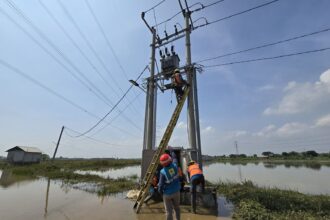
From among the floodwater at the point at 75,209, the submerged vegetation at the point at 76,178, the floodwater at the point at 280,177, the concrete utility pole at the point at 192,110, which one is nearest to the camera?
the floodwater at the point at 75,209

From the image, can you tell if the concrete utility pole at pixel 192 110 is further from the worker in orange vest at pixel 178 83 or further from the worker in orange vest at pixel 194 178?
the worker in orange vest at pixel 194 178

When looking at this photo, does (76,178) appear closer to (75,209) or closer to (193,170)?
(75,209)

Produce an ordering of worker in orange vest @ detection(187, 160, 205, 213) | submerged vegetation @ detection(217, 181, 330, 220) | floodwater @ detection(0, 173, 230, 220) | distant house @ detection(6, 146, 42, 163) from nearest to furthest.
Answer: submerged vegetation @ detection(217, 181, 330, 220)
floodwater @ detection(0, 173, 230, 220)
worker in orange vest @ detection(187, 160, 205, 213)
distant house @ detection(6, 146, 42, 163)

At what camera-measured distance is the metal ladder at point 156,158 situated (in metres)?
6.52

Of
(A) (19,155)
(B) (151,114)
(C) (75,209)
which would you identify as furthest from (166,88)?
(A) (19,155)

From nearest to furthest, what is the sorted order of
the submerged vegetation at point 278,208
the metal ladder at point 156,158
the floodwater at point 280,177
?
the submerged vegetation at point 278,208 < the metal ladder at point 156,158 < the floodwater at point 280,177

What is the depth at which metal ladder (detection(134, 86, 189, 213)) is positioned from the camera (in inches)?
257

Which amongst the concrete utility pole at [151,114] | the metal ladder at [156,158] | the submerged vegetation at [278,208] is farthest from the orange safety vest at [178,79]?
the submerged vegetation at [278,208]

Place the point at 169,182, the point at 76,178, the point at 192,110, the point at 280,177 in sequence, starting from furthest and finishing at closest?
the point at 280,177 → the point at 76,178 → the point at 192,110 → the point at 169,182

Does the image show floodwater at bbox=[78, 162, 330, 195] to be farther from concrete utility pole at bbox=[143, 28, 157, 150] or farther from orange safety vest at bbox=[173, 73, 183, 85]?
orange safety vest at bbox=[173, 73, 183, 85]

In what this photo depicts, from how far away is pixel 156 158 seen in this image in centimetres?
732

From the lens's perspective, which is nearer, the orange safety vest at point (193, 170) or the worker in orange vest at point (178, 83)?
the orange safety vest at point (193, 170)

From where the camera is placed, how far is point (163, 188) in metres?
4.09

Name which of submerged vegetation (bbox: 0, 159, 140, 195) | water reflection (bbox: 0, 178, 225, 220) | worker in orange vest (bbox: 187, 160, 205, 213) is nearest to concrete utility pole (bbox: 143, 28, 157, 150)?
submerged vegetation (bbox: 0, 159, 140, 195)
